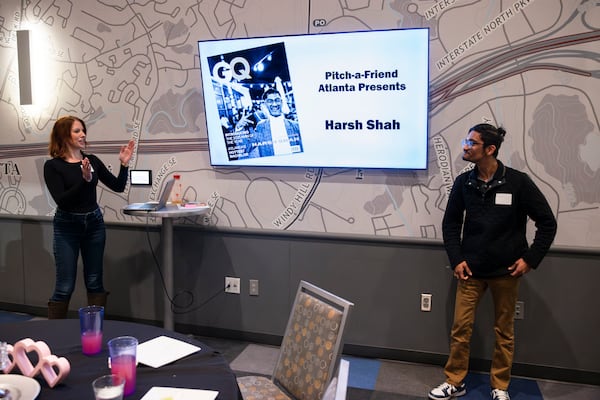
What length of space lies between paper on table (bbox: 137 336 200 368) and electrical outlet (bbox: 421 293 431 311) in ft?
6.40

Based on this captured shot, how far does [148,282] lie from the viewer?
389cm

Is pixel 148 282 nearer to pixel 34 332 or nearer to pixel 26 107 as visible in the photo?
pixel 26 107

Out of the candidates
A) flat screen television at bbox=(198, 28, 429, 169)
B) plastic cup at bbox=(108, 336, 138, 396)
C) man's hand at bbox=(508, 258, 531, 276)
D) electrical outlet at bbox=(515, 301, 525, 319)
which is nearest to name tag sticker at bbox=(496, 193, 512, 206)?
man's hand at bbox=(508, 258, 531, 276)

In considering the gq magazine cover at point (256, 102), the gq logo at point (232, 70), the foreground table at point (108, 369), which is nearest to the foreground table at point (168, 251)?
the gq magazine cover at point (256, 102)

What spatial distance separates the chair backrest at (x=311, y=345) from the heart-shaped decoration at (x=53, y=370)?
2.68 ft

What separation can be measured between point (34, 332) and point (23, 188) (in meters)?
2.80

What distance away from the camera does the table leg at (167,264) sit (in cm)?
343

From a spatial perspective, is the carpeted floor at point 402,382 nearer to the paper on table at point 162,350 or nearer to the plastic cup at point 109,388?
the paper on table at point 162,350

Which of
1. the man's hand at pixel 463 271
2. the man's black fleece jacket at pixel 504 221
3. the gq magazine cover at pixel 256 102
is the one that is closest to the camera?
the man's black fleece jacket at pixel 504 221

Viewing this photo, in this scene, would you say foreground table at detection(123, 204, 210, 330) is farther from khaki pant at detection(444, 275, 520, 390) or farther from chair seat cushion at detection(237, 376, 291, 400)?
khaki pant at detection(444, 275, 520, 390)

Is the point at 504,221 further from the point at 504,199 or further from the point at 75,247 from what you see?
the point at 75,247

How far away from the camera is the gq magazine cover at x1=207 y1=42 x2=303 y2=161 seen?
11.1 feet

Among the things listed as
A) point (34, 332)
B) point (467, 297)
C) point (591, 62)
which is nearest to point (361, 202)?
point (467, 297)

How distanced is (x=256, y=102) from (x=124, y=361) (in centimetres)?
232
